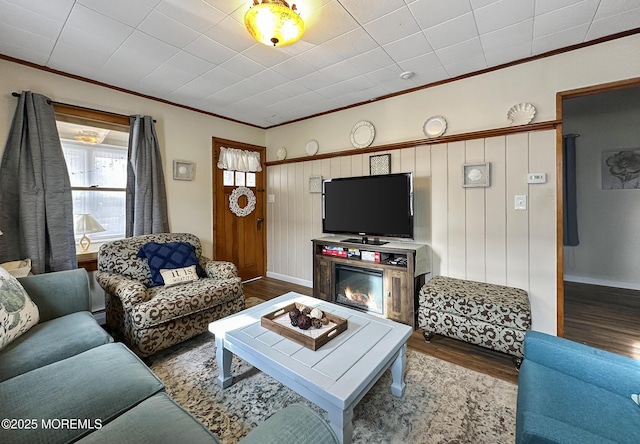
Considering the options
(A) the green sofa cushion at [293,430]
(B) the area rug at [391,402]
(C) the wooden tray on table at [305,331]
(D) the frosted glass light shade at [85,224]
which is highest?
(D) the frosted glass light shade at [85,224]

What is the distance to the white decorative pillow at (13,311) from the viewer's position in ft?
4.48

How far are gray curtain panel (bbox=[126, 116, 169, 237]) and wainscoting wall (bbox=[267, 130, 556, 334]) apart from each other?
7.80 ft

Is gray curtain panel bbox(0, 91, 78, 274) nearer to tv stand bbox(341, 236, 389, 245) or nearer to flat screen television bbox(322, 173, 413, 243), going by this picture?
flat screen television bbox(322, 173, 413, 243)

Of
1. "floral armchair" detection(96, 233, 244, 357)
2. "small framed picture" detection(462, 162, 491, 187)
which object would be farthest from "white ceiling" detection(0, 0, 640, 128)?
"floral armchair" detection(96, 233, 244, 357)

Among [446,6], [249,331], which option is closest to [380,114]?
[446,6]

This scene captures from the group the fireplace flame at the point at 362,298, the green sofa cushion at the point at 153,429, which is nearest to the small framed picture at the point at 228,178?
the fireplace flame at the point at 362,298

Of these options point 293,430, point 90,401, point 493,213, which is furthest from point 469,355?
point 90,401

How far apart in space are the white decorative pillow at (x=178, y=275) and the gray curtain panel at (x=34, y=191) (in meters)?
0.96

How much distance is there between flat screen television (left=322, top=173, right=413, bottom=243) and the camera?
9.15 feet

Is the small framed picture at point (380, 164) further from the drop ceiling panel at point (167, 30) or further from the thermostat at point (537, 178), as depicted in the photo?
the drop ceiling panel at point (167, 30)

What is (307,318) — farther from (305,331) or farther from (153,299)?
(153,299)

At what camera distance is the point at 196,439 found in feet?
2.79

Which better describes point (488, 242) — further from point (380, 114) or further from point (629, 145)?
point (629, 145)

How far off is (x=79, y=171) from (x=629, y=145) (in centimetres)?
681
